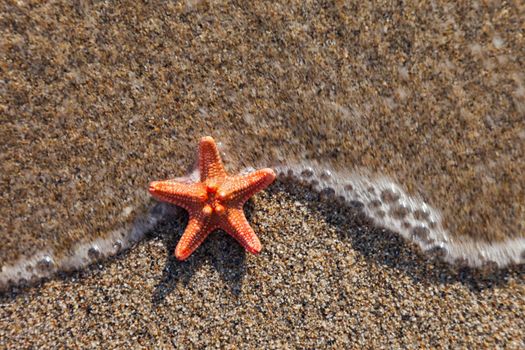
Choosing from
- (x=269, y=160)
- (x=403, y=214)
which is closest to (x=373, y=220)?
(x=403, y=214)

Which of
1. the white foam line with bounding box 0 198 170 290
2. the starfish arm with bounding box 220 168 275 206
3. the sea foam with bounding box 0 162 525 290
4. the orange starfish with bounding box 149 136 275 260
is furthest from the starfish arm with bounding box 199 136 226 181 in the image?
the white foam line with bounding box 0 198 170 290

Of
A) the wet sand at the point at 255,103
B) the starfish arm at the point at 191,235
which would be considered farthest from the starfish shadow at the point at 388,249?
the starfish arm at the point at 191,235

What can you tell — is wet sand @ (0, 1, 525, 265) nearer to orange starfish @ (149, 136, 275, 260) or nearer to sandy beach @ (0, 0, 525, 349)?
sandy beach @ (0, 0, 525, 349)

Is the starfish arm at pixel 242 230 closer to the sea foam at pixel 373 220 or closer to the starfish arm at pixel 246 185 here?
the starfish arm at pixel 246 185

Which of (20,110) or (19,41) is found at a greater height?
(19,41)

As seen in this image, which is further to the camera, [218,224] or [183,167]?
[183,167]

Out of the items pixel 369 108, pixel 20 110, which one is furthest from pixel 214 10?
pixel 20 110

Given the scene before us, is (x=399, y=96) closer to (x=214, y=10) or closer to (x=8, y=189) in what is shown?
(x=214, y=10)
